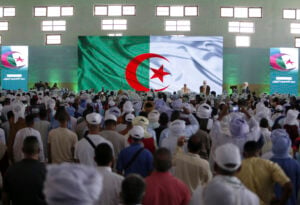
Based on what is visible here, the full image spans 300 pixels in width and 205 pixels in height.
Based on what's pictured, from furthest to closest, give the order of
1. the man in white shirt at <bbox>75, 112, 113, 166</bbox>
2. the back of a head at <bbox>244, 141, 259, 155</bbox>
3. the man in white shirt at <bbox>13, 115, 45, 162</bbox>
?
the man in white shirt at <bbox>13, 115, 45, 162</bbox> → the man in white shirt at <bbox>75, 112, 113, 166</bbox> → the back of a head at <bbox>244, 141, 259, 155</bbox>

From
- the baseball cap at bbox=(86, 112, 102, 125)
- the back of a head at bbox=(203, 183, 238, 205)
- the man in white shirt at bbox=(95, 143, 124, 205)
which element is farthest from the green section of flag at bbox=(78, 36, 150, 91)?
the back of a head at bbox=(203, 183, 238, 205)

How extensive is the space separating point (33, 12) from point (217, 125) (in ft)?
89.6

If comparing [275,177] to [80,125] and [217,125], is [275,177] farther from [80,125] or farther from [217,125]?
[80,125]

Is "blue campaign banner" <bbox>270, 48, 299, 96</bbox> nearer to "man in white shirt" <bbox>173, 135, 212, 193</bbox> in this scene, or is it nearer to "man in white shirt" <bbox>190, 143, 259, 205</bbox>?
"man in white shirt" <bbox>173, 135, 212, 193</bbox>

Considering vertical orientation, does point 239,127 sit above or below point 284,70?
below

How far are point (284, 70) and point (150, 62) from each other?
26.8ft

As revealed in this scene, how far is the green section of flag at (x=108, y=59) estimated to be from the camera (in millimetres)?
31125

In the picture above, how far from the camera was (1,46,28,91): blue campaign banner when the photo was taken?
31.9 metres

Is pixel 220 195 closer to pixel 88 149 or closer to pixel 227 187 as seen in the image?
pixel 227 187

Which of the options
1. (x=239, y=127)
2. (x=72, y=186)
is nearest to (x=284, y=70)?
(x=239, y=127)

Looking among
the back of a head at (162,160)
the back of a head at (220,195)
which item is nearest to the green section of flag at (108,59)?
the back of a head at (162,160)

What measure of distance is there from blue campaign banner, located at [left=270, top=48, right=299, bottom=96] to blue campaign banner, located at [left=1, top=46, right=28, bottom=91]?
50.1 feet

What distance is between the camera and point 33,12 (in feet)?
109

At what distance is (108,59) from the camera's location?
102 ft
